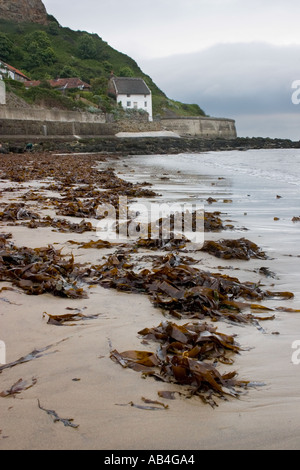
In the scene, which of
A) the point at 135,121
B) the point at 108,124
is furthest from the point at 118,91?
the point at 108,124

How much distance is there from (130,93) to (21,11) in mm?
39704

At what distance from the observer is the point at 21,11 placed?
3349 inches

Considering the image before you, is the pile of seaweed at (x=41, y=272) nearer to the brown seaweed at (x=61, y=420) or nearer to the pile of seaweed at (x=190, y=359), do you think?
the pile of seaweed at (x=190, y=359)

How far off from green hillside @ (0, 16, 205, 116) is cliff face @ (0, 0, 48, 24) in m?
2.34

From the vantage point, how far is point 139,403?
5.22ft

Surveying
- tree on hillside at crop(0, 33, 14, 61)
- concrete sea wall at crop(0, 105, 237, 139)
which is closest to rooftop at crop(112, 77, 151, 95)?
concrete sea wall at crop(0, 105, 237, 139)

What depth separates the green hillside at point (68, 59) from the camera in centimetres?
6269

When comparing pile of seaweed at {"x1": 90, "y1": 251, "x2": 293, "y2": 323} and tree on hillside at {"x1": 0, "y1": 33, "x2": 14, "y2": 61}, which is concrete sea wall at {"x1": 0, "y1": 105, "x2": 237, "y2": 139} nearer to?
tree on hillside at {"x1": 0, "y1": 33, "x2": 14, "y2": 61}

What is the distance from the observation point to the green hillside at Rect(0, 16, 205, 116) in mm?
62688

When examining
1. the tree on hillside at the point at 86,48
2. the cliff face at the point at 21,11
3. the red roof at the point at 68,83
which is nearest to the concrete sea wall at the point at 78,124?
the red roof at the point at 68,83

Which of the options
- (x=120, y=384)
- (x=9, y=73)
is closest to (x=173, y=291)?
(x=120, y=384)

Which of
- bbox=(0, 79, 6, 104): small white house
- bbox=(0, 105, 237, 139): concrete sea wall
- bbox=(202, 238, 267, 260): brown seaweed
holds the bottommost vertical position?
bbox=(202, 238, 267, 260): brown seaweed

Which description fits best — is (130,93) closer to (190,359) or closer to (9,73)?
(9,73)
